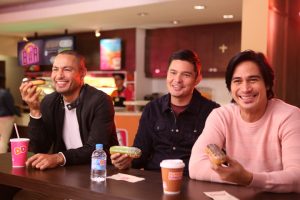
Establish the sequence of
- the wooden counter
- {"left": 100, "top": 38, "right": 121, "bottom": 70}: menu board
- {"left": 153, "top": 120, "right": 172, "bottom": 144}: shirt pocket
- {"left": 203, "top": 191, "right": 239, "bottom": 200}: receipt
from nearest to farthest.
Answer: {"left": 203, "top": 191, "right": 239, "bottom": 200}: receipt → {"left": 153, "top": 120, "right": 172, "bottom": 144}: shirt pocket → the wooden counter → {"left": 100, "top": 38, "right": 121, "bottom": 70}: menu board

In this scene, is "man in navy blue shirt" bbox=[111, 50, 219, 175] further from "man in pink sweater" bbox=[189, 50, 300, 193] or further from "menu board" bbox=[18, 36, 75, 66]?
"menu board" bbox=[18, 36, 75, 66]

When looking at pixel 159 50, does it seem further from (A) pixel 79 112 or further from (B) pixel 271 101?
(B) pixel 271 101

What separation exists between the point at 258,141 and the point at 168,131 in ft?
2.17

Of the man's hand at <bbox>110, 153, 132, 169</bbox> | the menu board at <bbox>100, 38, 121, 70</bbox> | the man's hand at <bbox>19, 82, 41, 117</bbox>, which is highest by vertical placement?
the menu board at <bbox>100, 38, 121, 70</bbox>

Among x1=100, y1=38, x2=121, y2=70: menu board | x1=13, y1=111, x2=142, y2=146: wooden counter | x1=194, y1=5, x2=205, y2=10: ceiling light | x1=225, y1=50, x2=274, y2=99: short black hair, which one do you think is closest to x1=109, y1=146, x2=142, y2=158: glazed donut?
x1=225, y1=50, x2=274, y2=99: short black hair

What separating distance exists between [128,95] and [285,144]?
5.40 meters

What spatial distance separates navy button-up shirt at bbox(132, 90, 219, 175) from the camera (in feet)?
7.68

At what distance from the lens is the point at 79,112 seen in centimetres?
245

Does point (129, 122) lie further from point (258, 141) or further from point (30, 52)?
point (258, 141)

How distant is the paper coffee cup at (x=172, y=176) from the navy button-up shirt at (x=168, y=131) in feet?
2.49

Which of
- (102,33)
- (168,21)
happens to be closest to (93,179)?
(168,21)

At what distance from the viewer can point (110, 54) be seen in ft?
23.8

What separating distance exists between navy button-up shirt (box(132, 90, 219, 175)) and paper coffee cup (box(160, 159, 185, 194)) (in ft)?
2.49

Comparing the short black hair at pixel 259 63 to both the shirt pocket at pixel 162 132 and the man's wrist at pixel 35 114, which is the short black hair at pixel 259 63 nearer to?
the shirt pocket at pixel 162 132
